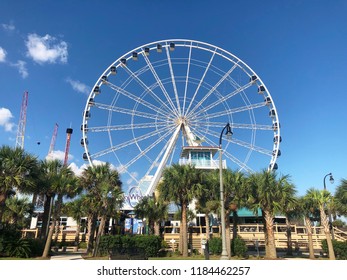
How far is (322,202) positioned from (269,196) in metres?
5.30

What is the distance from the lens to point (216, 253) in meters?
28.1

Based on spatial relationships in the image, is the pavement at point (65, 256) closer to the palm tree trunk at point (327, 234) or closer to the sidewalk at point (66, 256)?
the sidewalk at point (66, 256)

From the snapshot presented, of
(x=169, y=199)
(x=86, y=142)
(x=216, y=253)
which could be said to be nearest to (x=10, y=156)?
(x=169, y=199)

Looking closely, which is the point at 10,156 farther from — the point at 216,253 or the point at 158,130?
the point at 158,130

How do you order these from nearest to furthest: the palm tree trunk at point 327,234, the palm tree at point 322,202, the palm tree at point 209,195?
the palm tree trunk at point 327,234, the palm tree at point 322,202, the palm tree at point 209,195

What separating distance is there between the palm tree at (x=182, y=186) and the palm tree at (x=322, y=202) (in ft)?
34.0

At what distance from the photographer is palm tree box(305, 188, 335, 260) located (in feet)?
85.1

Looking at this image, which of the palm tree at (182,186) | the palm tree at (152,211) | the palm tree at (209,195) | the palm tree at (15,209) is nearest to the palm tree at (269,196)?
the palm tree at (209,195)

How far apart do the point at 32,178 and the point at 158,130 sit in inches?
843

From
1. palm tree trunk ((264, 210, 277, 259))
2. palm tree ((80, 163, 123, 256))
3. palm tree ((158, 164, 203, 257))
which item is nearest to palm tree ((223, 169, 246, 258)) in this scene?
palm tree trunk ((264, 210, 277, 259))

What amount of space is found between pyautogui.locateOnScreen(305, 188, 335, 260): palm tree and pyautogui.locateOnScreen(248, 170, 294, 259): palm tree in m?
2.63

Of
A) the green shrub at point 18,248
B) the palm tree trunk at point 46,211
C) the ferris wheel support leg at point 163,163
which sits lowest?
the green shrub at point 18,248

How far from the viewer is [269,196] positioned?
2581 centimetres

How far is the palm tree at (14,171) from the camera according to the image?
21.9 meters
